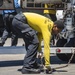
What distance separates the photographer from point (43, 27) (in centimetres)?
702

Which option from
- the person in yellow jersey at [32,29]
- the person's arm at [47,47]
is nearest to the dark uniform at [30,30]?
the person in yellow jersey at [32,29]

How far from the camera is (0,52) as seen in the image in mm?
7797

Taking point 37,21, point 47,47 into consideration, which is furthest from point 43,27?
point 47,47

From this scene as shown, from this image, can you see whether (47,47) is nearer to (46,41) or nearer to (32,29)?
(46,41)

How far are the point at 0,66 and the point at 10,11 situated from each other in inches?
72.8

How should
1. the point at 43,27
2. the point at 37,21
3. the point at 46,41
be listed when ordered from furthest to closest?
the point at 37,21, the point at 43,27, the point at 46,41

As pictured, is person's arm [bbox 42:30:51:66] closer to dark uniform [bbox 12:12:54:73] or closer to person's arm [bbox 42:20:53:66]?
person's arm [bbox 42:20:53:66]

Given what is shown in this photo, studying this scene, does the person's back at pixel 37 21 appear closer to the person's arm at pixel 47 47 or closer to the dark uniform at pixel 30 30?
the dark uniform at pixel 30 30

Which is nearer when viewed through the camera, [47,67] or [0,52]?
[47,67]

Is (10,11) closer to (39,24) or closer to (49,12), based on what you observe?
(49,12)

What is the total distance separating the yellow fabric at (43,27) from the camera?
271 inches

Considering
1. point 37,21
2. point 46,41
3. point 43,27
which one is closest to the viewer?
point 46,41

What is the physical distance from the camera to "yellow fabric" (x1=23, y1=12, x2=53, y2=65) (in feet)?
22.6

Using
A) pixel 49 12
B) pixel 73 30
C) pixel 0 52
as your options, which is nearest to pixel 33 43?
pixel 0 52
